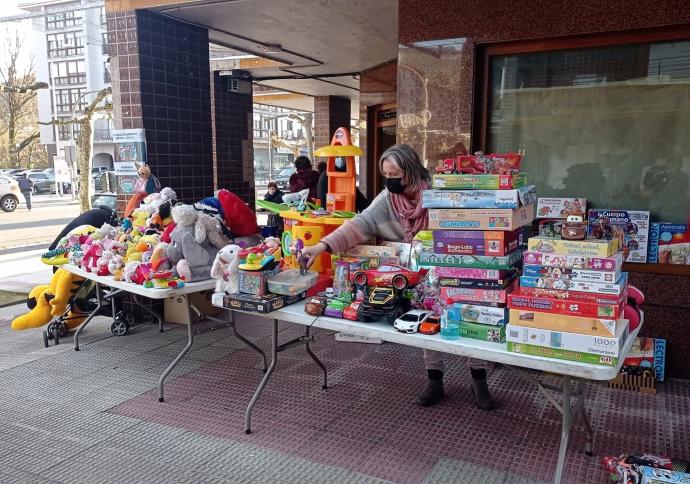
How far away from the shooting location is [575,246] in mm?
2234

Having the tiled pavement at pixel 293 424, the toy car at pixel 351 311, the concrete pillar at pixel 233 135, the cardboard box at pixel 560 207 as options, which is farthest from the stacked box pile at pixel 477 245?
the concrete pillar at pixel 233 135

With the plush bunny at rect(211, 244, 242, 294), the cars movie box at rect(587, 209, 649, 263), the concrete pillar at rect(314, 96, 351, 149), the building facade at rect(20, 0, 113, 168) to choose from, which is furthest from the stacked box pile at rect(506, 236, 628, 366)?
the building facade at rect(20, 0, 113, 168)

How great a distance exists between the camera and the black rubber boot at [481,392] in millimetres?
3549

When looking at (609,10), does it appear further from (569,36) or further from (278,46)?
(278,46)

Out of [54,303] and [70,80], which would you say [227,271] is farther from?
[70,80]

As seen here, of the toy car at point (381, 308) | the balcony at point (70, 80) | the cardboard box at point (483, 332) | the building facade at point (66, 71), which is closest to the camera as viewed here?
the cardboard box at point (483, 332)

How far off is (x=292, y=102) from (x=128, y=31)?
9189 millimetres

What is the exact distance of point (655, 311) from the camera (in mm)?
3996

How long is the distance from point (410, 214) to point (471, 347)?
3.88 ft

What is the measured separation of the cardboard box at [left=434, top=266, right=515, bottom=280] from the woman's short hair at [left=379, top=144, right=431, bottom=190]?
33.9 inches

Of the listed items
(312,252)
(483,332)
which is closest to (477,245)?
(483,332)

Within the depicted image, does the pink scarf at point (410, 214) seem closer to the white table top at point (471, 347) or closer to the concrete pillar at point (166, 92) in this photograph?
the white table top at point (471, 347)

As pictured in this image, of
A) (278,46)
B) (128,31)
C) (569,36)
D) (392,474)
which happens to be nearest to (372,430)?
(392,474)

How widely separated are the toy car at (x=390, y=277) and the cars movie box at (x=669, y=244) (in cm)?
218
